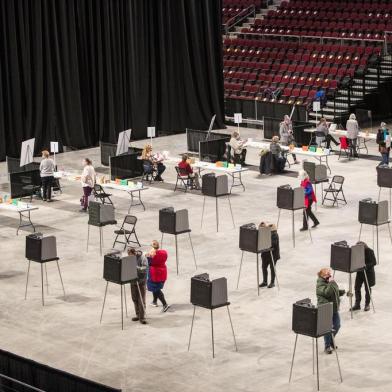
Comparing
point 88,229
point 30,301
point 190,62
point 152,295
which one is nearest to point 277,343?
point 152,295

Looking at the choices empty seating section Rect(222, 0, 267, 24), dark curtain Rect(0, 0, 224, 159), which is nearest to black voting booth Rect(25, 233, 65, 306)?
dark curtain Rect(0, 0, 224, 159)

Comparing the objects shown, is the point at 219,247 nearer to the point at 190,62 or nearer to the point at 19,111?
the point at 19,111

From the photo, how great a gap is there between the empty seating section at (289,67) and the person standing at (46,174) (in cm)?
1219

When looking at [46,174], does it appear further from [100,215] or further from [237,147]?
[237,147]

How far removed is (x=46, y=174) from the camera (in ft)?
88.8

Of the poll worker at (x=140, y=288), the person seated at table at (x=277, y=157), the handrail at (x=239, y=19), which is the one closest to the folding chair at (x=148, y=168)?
the person seated at table at (x=277, y=157)

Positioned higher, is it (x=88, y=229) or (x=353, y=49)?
(x=353, y=49)

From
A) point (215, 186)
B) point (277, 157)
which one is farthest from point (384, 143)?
point (215, 186)

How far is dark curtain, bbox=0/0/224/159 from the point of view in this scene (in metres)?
33.4

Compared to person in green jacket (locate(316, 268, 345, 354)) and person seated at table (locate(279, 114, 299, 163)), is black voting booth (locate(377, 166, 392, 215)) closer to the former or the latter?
person seated at table (locate(279, 114, 299, 163))

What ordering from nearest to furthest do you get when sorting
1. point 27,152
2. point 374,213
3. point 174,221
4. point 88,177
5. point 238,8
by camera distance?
point 174,221 → point 374,213 → point 88,177 → point 27,152 → point 238,8

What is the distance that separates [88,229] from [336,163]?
10.4 m

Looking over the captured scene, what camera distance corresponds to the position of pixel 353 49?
38.6 metres

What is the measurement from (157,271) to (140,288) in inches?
18.2
